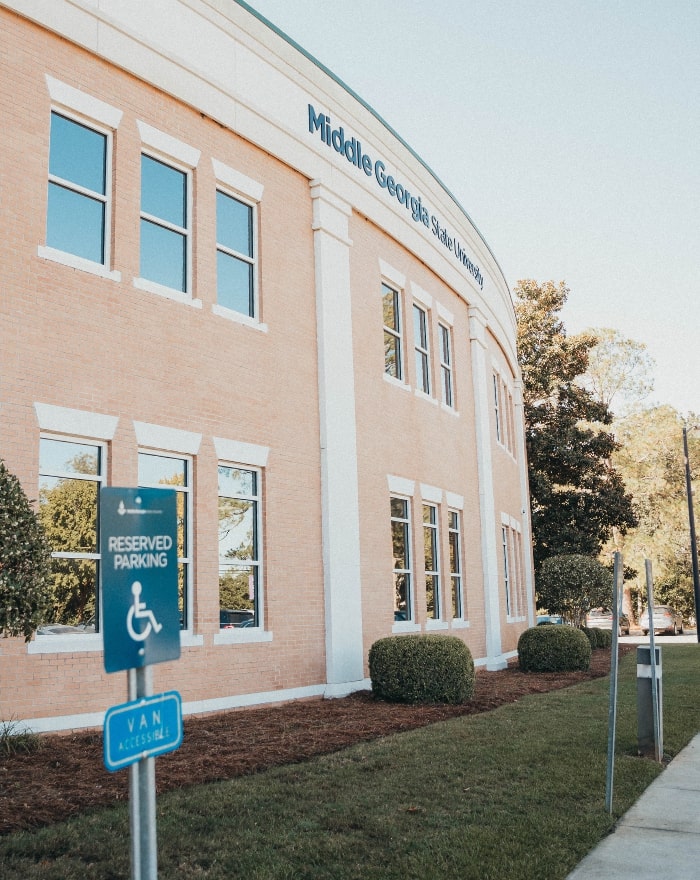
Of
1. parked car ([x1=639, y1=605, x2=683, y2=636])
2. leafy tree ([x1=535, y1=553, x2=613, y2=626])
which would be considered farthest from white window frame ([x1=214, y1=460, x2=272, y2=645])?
parked car ([x1=639, y1=605, x2=683, y2=636])

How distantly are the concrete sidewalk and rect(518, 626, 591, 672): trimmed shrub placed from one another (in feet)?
32.6

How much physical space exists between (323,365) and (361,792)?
8.18 meters

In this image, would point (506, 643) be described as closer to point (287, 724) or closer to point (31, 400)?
point (287, 724)

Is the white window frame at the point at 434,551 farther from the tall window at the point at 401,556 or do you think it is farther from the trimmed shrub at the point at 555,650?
the trimmed shrub at the point at 555,650

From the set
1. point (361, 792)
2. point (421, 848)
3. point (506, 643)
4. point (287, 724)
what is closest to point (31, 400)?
point (287, 724)

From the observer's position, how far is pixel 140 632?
336 centimetres

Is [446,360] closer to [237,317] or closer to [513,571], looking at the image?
[513,571]

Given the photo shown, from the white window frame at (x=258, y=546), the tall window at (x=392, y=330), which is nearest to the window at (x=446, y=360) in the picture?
the tall window at (x=392, y=330)

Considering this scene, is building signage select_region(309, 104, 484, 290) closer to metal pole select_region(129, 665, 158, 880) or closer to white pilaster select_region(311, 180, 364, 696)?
white pilaster select_region(311, 180, 364, 696)

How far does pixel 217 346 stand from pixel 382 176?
645cm

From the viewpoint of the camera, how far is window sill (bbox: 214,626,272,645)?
11656 millimetres

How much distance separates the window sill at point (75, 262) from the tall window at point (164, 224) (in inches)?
32.4

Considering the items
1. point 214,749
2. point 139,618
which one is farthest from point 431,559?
point 139,618

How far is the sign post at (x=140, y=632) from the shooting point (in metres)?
3.23
